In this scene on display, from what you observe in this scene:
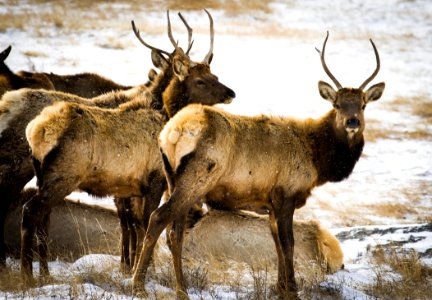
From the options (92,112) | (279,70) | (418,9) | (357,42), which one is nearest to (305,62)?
(279,70)

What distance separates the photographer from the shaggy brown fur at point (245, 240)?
9852 mm

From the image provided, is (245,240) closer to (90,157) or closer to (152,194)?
(152,194)

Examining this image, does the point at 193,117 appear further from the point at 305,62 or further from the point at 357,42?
the point at 357,42

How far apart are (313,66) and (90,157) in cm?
2119

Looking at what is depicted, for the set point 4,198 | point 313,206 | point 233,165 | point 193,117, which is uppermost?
point 193,117

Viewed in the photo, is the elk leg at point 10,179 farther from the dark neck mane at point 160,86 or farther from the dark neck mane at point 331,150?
the dark neck mane at point 331,150

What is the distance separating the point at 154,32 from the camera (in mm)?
29438

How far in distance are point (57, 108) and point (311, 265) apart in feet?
13.2

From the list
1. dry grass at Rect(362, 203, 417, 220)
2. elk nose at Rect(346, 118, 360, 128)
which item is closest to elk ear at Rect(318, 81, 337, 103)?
elk nose at Rect(346, 118, 360, 128)

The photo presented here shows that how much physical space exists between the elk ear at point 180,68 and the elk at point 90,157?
70cm

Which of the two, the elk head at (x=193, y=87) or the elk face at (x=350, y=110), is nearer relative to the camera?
the elk face at (x=350, y=110)

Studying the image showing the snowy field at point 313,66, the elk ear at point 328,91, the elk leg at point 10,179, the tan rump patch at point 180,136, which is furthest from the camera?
the snowy field at point 313,66

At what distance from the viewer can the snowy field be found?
10859 millimetres

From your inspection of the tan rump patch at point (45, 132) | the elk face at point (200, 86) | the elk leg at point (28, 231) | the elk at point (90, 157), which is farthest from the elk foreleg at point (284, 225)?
the elk leg at point (28, 231)
